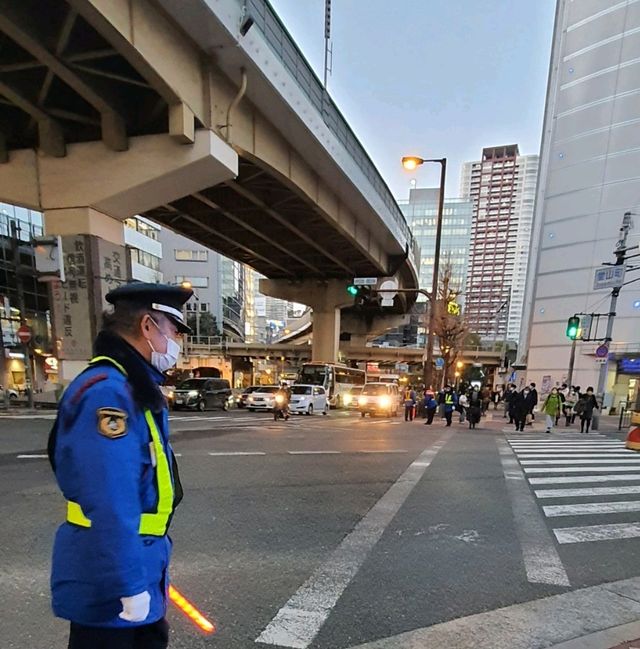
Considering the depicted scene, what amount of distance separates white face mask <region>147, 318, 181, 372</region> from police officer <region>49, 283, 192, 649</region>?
106 millimetres

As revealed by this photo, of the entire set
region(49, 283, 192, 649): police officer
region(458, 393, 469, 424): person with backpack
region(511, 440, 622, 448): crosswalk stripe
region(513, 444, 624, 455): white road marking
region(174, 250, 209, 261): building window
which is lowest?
region(458, 393, 469, 424): person with backpack

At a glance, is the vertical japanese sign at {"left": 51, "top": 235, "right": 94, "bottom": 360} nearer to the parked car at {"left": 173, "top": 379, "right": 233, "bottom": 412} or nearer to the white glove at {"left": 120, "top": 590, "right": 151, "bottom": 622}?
the parked car at {"left": 173, "top": 379, "right": 233, "bottom": 412}

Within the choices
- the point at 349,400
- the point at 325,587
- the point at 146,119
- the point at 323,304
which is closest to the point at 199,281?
the point at 323,304

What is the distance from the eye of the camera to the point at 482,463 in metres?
9.04

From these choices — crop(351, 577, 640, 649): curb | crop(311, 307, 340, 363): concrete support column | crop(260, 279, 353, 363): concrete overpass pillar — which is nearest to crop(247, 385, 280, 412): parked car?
crop(311, 307, 340, 363): concrete support column

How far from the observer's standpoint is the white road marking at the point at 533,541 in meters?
3.80

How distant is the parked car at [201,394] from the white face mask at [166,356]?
819 inches

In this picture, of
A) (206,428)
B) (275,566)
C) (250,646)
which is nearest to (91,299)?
(206,428)

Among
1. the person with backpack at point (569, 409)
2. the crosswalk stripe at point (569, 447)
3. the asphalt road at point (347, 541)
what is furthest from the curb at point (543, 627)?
the person with backpack at point (569, 409)

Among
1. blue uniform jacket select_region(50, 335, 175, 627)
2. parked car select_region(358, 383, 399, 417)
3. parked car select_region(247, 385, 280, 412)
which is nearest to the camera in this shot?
blue uniform jacket select_region(50, 335, 175, 627)

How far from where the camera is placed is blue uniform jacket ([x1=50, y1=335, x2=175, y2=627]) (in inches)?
56.0

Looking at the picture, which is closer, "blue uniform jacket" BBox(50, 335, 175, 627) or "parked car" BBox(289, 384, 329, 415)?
"blue uniform jacket" BBox(50, 335, 175, 627)

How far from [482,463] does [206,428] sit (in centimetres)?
836

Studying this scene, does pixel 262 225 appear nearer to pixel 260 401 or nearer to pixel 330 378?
pixel 260 401
